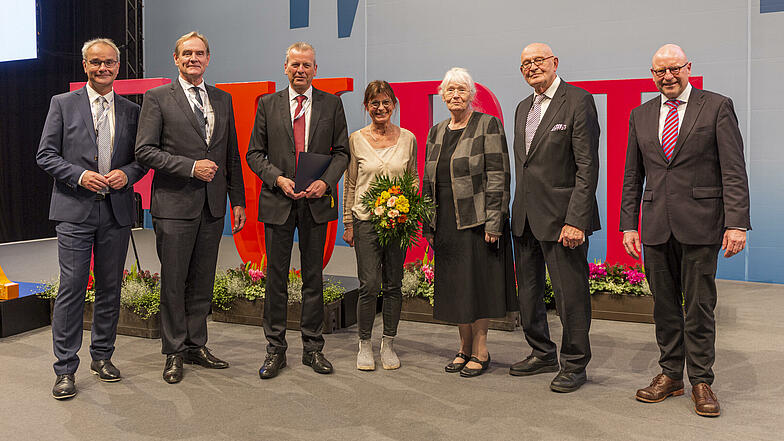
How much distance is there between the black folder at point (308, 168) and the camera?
3557mm

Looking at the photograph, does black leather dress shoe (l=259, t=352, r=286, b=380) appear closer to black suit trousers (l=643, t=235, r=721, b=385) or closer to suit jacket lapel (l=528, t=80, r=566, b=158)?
suit jacket lapel (l=528, t=80, r=566, b=158)

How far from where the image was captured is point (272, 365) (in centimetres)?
366

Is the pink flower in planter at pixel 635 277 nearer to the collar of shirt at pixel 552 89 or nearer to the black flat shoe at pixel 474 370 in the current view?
the black flat shoe at pixel 474 370

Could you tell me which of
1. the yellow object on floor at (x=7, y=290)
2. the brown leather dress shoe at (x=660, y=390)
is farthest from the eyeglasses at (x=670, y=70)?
the yellow object on floor at (x=7, y=290)

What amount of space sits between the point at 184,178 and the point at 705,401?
9.11 ft

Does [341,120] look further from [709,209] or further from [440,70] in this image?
[440,70]

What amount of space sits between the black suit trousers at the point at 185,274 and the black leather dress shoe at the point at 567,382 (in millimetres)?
1938

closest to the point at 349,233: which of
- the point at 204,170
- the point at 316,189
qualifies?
the point at 316,189

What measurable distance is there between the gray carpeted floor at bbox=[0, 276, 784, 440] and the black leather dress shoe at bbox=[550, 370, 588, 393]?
0.14 feet

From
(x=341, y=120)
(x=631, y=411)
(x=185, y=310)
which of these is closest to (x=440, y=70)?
(x=341, y=120)

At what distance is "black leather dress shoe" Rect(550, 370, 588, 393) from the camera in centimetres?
338

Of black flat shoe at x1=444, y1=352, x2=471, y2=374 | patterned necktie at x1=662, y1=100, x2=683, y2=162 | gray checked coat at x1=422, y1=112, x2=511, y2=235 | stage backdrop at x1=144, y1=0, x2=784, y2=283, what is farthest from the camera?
stage backdrop at x1=144, y1=0, x2=784, y2=283

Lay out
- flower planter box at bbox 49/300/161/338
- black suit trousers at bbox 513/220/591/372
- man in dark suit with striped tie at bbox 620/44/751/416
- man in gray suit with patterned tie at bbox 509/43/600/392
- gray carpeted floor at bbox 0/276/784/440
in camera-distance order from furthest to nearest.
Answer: flower planter box at bbox 49/300/161/338
black suit trousers at bbox 513/220/591/372
man in gray suit with patterned tie at bbox 509/43/600/392
man in dark suit with striped tie at bbox 620/44/751/416
gray carpeted floor at bbox 0/276/784/440

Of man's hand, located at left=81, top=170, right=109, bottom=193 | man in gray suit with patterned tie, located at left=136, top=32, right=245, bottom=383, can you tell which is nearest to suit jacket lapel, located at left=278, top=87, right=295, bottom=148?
man in gray suit with patterned tie, located at left=136, top=32, right=245, bottom=383
